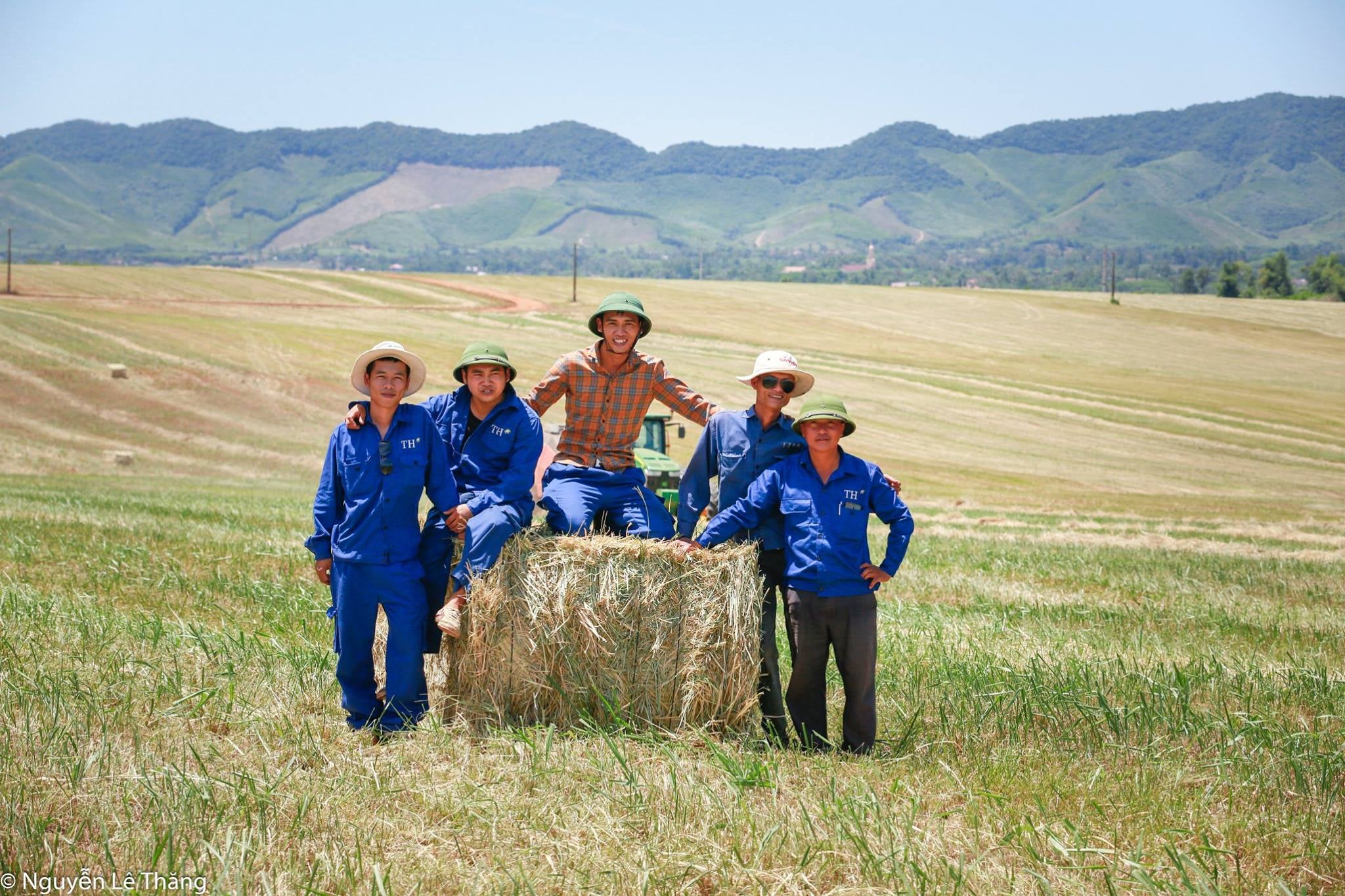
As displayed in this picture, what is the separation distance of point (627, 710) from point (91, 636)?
3250mm

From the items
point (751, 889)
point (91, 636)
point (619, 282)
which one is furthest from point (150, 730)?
point (619, 282)

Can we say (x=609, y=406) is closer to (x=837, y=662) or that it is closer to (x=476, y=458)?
(x=476, y=458)

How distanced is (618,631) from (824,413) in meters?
1.51

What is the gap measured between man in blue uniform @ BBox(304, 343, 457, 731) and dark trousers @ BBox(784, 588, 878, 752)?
1.92 m

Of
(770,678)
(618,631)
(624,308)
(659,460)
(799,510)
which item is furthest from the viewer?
(659,460)

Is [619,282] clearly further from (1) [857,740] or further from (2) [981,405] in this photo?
(1) [857,740]

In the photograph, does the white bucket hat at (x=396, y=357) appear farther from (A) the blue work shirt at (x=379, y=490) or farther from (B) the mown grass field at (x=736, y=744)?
(B) the mown grass field at (x=736, y=744)

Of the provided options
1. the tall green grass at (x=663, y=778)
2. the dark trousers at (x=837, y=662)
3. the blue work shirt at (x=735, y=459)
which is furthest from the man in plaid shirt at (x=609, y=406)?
the tall green grass at (x=663, y=778)

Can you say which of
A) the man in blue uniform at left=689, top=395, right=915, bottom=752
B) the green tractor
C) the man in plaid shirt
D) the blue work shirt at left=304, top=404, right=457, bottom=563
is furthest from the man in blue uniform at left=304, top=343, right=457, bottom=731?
the green tractor

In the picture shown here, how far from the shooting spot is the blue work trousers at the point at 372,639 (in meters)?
5.54

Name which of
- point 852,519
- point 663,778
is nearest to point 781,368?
point 852,519

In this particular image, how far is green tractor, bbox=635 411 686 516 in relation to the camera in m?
15.5

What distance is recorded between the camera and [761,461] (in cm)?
611

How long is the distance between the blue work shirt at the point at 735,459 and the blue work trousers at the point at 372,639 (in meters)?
1.46
